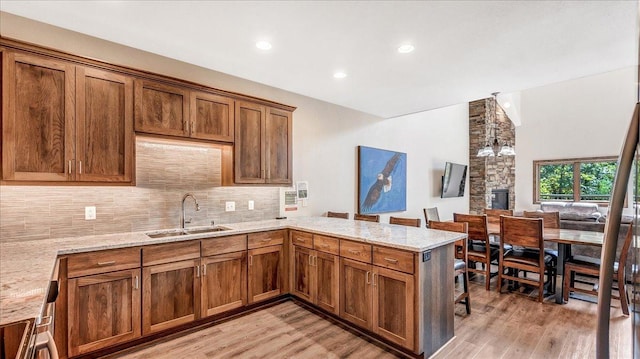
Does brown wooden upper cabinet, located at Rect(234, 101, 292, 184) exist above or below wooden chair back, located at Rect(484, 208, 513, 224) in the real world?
above

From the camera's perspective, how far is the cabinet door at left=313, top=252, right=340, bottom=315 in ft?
9.30

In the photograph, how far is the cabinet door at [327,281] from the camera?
284 centimetres

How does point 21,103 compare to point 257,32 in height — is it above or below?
below

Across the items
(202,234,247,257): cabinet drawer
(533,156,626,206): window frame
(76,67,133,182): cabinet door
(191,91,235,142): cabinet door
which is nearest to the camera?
(76,67,133,182): cabinet door

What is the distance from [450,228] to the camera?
3352 millimetres

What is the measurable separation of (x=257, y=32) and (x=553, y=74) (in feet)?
10.2

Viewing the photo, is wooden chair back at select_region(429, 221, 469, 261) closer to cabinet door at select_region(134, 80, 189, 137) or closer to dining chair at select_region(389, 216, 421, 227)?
dining chair at select_region(389, 216, 421, 227)

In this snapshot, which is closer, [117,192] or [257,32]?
[257,32]

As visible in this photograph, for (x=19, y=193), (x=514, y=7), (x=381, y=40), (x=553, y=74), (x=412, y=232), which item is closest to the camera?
(x=514, y=7)

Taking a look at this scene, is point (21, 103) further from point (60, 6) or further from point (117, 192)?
point (117, 192)

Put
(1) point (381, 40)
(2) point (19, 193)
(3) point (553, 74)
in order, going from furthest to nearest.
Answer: (3) point (553, 74), (1) point (381, 40), (2) point (19, 193)

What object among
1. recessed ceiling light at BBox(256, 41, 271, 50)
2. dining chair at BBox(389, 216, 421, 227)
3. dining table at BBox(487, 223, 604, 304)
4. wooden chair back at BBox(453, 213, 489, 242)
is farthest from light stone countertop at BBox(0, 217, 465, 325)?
recessed ceiling light at BBox(256, 41, 271, 50)

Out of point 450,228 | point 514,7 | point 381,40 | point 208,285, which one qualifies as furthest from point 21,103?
point 450,228

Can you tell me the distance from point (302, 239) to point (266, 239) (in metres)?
0.38
